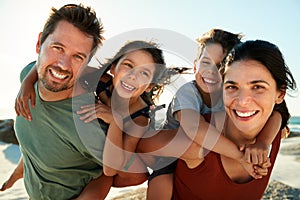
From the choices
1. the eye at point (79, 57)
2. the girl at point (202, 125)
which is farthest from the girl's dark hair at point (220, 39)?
the eye at point (79, 57)

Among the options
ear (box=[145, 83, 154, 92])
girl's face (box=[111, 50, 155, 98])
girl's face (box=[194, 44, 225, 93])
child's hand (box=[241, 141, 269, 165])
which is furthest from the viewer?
ear (box=[145, 83, 154, 92])

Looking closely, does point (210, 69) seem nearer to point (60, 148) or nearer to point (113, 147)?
point (113, 147)

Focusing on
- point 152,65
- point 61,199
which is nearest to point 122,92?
point 152,65

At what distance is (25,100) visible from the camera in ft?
8.84

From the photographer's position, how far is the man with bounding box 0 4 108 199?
2.63m

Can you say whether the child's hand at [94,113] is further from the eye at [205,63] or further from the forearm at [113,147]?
the eye at [205,63]

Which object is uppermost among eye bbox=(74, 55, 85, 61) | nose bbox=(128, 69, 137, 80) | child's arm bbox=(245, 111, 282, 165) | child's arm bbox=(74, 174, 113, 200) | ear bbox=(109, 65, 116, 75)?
eye bbox=(74, 55, 85, 61)

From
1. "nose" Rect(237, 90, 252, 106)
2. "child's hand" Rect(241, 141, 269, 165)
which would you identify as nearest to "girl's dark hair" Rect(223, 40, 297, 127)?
"nose" Rect(237, 90, 252, 106)

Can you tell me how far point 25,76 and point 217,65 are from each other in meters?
1.74

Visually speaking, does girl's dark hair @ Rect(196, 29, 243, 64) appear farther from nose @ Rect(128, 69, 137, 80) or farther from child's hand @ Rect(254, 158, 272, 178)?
child's hand @ Rect(254, 158, 272, 178)

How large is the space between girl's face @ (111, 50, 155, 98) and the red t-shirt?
0.80 m

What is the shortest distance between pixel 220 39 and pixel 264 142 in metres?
1.18

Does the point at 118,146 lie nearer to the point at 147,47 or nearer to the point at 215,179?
the point at 215,179

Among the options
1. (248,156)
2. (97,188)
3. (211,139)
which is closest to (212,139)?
(211,139)
